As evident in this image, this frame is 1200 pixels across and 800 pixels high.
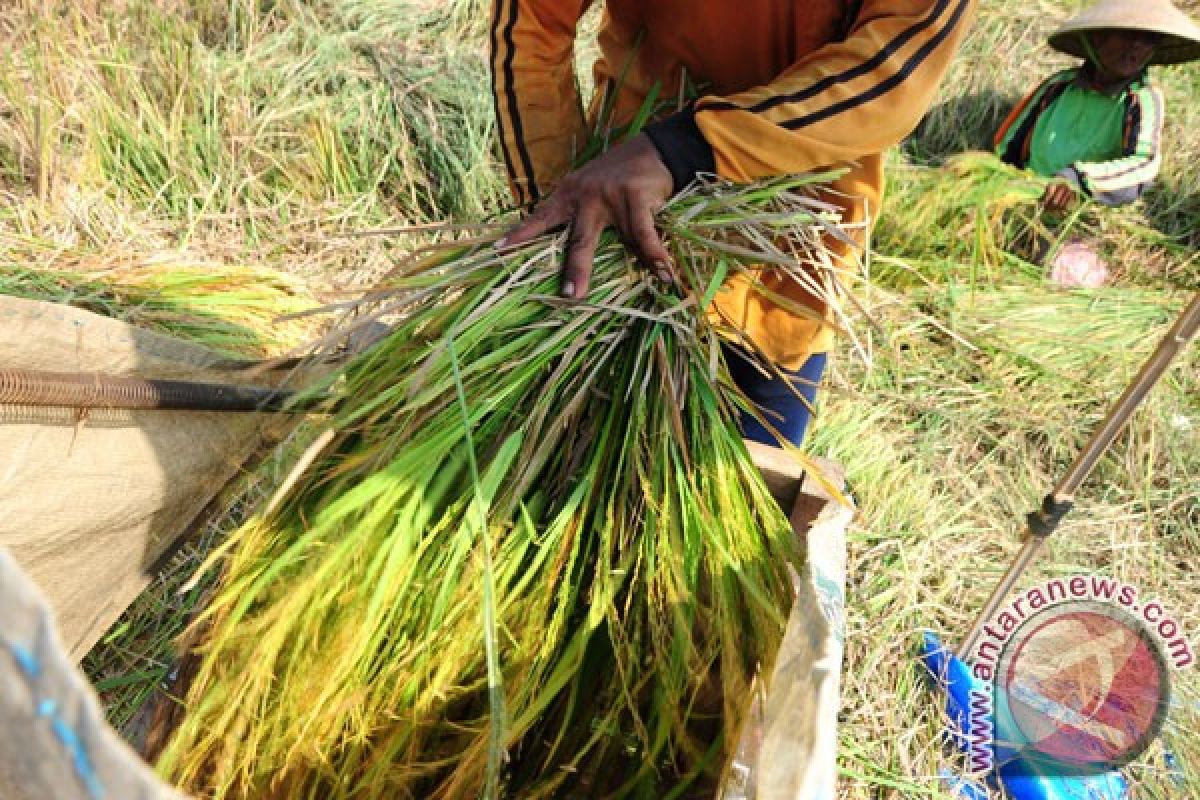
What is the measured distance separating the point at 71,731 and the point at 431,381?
0.69 metres

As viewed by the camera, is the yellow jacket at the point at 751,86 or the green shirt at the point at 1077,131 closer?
the yellow jacket at the point at 751,86

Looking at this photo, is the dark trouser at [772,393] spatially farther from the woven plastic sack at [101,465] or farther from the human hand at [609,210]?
the woven plastic sack at [101,465]

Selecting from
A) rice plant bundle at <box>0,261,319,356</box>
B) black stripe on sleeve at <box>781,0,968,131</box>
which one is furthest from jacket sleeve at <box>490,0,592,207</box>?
rice plant bundle at <box>0,261,319,356</box>

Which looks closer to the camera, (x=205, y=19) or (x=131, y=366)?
(x=131, y=366)

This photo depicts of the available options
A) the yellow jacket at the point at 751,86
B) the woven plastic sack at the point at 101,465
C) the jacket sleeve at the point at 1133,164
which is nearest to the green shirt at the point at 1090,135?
the jacket sleeve at the point at 1133,164

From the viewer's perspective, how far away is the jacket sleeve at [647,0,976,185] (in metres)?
1.04

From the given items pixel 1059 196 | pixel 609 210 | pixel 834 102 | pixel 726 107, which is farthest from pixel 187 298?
pixel 1059 196

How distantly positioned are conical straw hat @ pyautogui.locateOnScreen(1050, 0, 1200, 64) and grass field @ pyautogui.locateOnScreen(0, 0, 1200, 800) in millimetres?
567

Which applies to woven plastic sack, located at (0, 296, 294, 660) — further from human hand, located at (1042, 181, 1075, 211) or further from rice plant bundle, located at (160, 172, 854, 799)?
human hand, located at (1042, 181, 1075, 211)

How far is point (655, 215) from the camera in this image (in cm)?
109

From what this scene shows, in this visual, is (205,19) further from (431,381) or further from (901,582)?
(901,582)

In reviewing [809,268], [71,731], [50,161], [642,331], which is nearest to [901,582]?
[809,268]

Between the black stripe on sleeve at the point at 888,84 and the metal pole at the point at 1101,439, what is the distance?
0.59 m

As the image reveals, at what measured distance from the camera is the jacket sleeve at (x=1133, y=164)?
11.4 ft
